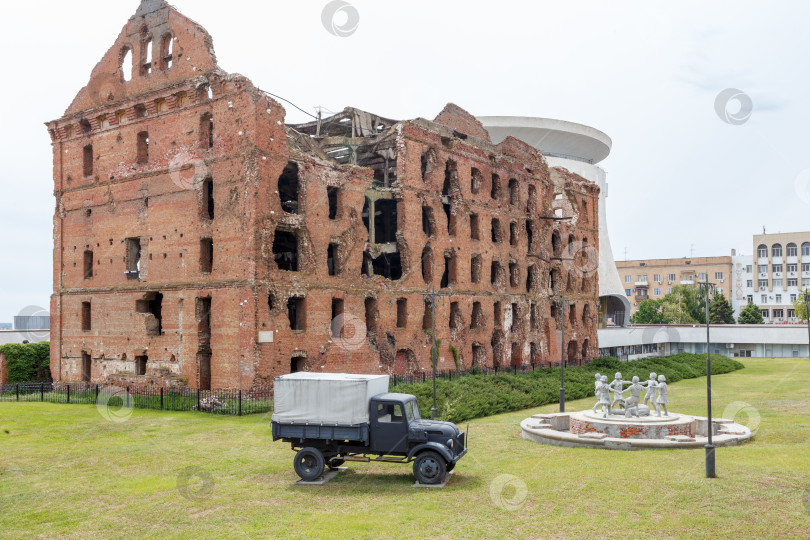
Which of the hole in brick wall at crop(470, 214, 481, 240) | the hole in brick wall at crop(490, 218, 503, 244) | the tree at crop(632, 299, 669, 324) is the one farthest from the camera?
the tree at crop(632, 299, 669, 324)

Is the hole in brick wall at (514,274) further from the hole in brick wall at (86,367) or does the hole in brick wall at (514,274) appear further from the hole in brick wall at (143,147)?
the hole in brick wall at (86,367)

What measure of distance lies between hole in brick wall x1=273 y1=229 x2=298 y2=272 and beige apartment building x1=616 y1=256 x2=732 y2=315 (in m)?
84.3

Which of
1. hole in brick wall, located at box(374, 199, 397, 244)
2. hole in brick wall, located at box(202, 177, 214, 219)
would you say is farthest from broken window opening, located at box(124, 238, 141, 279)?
hole in brick wall, located at box(374, 199, 397, 244)

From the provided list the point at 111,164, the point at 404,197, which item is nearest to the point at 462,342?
the point at 404,197

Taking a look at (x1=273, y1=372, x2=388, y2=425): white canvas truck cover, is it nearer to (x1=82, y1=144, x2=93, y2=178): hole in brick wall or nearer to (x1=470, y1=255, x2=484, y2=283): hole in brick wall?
(x1=82, y1=144, x2=93, y2=178): hole in brick wall

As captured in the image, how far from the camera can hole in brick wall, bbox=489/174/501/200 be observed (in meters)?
50.0

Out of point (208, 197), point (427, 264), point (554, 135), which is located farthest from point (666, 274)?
point (208, 197)

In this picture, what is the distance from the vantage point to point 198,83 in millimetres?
36219

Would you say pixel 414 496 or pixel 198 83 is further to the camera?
pixel 198 83

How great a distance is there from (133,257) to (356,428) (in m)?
25.8

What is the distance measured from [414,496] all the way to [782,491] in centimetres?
820

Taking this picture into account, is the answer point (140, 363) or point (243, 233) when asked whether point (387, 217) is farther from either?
point (140, 363)

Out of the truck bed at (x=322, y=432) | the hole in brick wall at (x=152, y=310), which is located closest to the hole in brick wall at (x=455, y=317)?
the hole in brick wall at (x=152, y=310)

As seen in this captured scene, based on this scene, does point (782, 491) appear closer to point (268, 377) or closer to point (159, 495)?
point (159, 495)
